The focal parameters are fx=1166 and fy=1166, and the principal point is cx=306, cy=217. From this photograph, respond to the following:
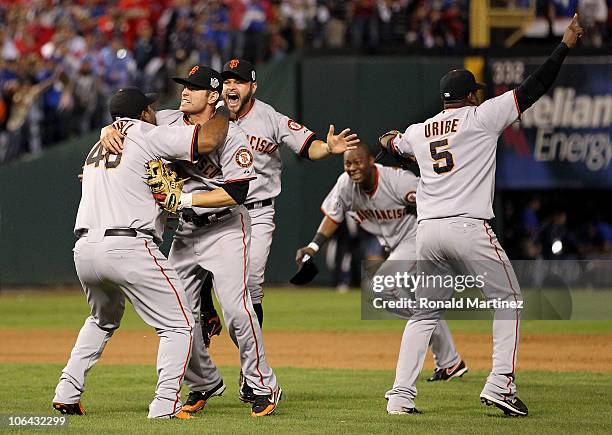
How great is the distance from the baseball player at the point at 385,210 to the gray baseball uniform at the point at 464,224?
1.85m

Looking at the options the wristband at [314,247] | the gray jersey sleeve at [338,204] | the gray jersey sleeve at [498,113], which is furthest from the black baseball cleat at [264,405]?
the gray jersey sleeve at [338,204]

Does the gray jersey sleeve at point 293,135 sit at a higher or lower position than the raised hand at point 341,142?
lower

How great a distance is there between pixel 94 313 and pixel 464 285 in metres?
2.56

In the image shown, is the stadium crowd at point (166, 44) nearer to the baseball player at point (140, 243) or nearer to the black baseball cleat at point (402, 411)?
the baseball player at point (140, 243)

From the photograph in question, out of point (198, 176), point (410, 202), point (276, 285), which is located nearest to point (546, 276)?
point (276, 285)

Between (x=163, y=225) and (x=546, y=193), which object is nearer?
(x=163, y=225)

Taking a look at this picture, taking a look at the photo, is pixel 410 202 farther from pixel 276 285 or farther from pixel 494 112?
pixel 276 285

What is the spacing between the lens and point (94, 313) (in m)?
7.08

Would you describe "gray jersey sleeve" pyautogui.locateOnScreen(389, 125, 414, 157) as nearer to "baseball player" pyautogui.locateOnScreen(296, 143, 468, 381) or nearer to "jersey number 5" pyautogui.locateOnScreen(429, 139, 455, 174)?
"jersey number 5" pyautogui.locateOnScreen(429, 139, 455, 174)

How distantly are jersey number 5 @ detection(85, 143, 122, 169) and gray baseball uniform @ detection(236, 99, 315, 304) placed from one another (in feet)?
5.32

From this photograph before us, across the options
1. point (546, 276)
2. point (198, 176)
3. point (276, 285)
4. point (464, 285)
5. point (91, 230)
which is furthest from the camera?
point (276, 285)

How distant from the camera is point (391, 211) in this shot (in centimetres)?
945

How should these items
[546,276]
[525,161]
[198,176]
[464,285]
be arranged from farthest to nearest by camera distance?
[525,161] → [546,276] → [464,285] → [198,176]

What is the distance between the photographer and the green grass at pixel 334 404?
6543 mm
